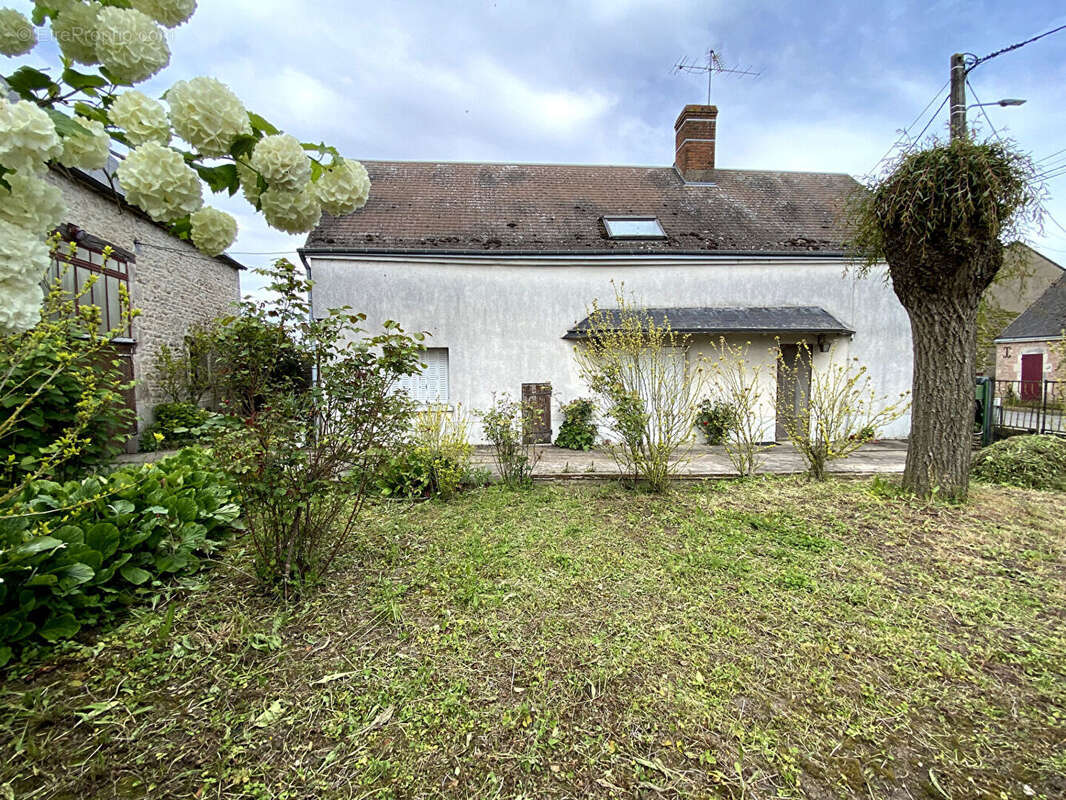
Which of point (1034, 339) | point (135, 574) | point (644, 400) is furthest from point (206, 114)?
point (1034, 339)

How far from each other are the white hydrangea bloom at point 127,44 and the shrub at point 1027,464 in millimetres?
8002

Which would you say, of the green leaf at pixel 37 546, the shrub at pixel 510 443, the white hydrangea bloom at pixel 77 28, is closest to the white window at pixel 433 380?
the shrub at pixel 510 443

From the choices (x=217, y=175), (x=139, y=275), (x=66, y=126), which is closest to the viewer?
(x=66, y=126)

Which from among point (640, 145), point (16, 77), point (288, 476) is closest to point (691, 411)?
point (288, 476)

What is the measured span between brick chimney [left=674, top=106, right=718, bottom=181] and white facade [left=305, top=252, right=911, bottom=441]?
3.62 metres

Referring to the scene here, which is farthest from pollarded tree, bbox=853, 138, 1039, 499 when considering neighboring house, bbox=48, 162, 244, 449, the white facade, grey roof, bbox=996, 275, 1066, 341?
grey roof, bbox=996, 275, 1066, 341

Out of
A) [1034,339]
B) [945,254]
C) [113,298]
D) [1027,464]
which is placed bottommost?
[1027,464]

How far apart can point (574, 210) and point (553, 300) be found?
2.66 m

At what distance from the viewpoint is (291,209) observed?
116 cm

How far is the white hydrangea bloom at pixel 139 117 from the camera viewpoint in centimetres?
96

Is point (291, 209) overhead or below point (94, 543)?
overhead

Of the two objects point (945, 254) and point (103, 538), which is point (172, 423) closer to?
point (103, 538)

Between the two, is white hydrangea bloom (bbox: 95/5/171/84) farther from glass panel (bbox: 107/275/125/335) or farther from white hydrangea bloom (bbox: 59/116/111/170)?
glass panel (bbox: 107/275/125/335)

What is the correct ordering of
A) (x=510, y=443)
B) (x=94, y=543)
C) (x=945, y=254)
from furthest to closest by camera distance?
(x=510, y=443) → (x=945, y=254) → (x=94, y=543)
